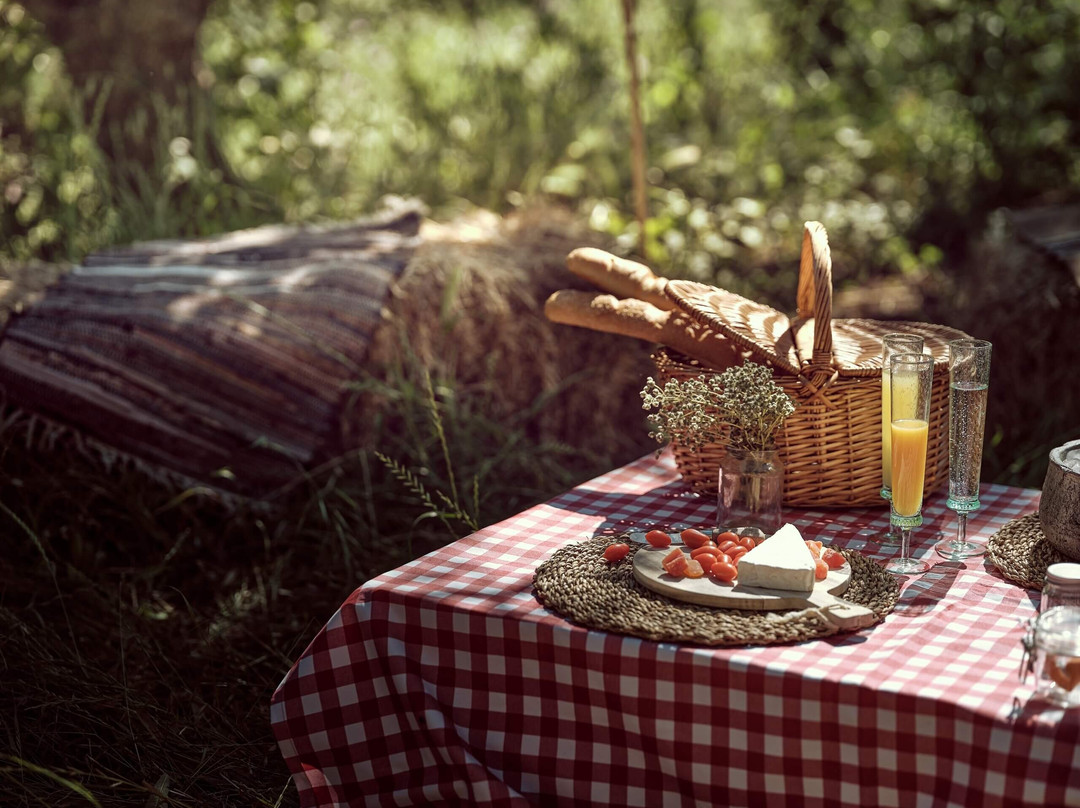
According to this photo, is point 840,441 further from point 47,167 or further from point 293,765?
point 47,167

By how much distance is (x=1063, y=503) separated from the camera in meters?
1.65

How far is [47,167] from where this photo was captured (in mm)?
4660

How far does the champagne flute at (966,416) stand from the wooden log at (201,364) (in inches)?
73.4

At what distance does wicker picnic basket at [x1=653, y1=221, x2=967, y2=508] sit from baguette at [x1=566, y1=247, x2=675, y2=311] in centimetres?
7

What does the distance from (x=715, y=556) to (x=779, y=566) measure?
0.11 metres

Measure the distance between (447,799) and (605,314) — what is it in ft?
2.99

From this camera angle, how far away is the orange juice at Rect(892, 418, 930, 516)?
173 centimetres

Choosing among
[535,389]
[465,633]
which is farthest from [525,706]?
[535,389]

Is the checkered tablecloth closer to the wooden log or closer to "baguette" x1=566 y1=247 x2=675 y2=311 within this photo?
"baguette" x1=566 y1=247 x2=675 y2=311

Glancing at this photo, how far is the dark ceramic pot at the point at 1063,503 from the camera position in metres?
1.63

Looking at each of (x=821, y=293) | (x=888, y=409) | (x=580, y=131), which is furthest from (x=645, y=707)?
(x=580, y=131)

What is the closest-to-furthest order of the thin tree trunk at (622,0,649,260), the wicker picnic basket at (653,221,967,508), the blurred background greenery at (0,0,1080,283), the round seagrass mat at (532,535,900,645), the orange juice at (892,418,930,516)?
the round seagrass mat at (532,535,900,645), the orange juice at (892,418,930,516), the wicker picnic basket at (653,221,967,508), the thin tree trunk at (622,0,649,260), the blurred background greenery at (0,0,1080,283)

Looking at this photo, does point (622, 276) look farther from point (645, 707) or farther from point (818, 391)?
point (645, 707)

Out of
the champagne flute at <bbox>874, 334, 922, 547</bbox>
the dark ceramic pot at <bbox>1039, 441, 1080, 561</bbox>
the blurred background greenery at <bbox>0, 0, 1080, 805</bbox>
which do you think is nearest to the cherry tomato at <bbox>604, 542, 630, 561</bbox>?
the champagne flute at <bbox>874, 334, 922, 547</bbox>
